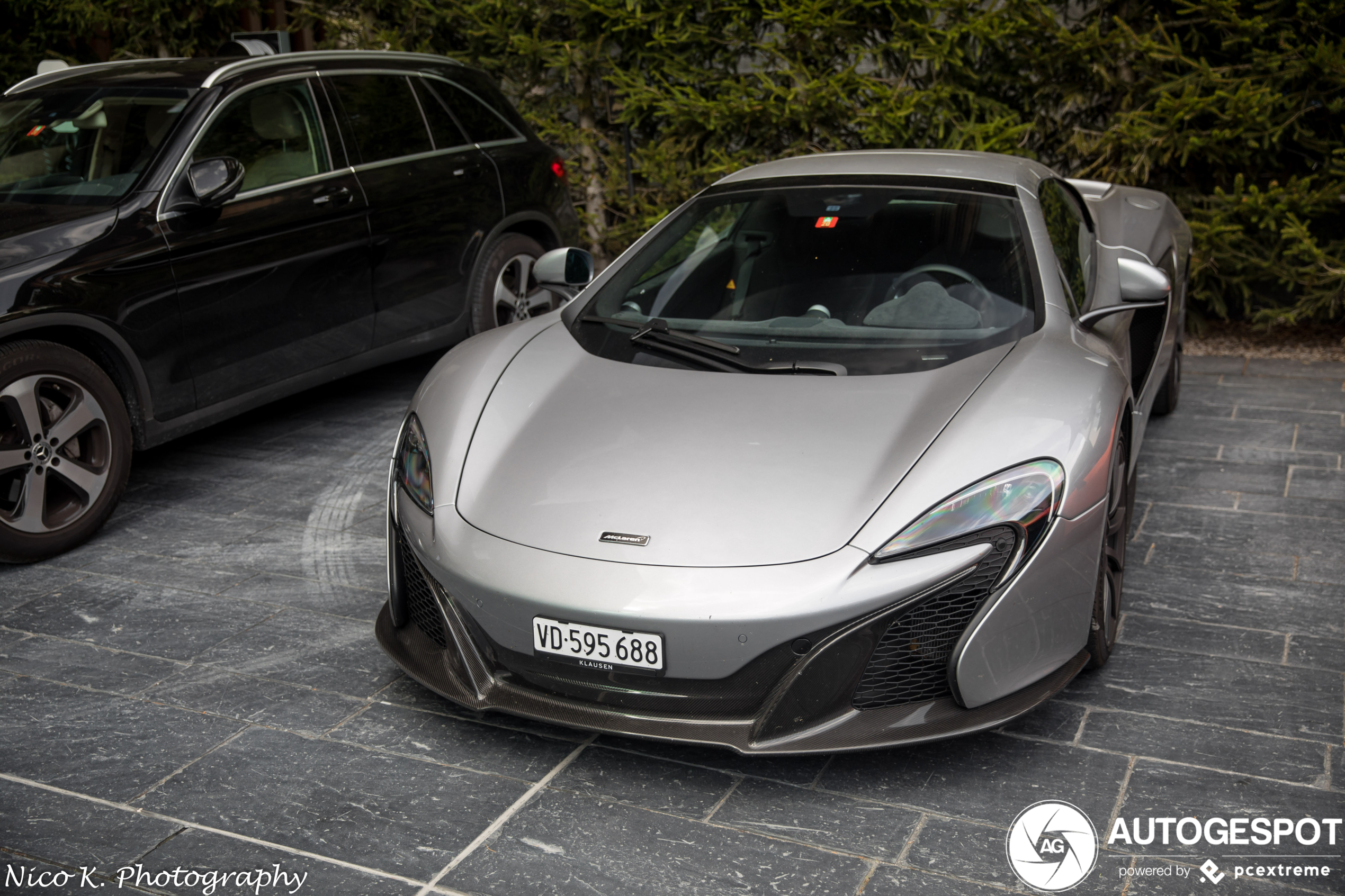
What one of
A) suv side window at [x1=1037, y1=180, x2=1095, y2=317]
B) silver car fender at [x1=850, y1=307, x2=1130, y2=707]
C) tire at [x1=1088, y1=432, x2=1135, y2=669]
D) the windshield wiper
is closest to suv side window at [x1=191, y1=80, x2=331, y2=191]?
the windshield wiper

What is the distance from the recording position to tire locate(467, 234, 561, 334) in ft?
21.1

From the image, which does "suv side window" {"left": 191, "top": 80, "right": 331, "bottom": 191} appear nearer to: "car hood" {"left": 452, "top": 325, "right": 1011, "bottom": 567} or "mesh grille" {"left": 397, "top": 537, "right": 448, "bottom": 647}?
"car hood" {"left": 452, "top": 325, "right": 1011, "bottom": 567}

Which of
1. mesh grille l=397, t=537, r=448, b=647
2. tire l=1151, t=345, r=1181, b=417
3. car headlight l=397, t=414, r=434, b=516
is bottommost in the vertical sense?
tire l=1151, t=345, r=1181, b=417

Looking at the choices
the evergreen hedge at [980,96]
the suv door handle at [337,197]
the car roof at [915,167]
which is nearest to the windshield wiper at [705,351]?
the car roof at [915,167]

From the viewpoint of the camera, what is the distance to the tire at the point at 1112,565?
3.06 metres

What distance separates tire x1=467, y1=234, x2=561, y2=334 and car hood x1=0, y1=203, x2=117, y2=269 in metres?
2.17

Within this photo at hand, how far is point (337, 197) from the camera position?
218 inches

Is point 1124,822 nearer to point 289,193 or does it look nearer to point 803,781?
point 803,781

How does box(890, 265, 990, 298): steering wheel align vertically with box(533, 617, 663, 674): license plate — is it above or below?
above

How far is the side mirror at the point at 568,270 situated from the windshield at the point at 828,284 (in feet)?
0.98

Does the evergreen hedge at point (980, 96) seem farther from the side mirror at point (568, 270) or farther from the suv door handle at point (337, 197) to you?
the side mirror at point (568, 270)

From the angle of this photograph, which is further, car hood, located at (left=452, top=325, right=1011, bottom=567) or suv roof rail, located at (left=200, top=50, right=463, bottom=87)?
suv roof rail, located at (left=200, top=50, right=463, bottom=87)

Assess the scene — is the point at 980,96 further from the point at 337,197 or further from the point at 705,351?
the point at 705,351

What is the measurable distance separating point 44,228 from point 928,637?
3659mm
